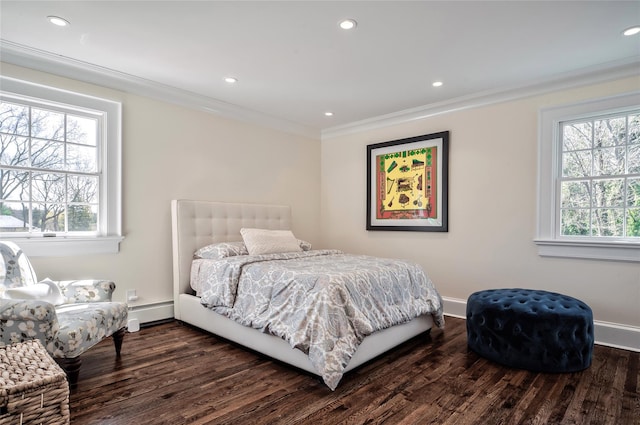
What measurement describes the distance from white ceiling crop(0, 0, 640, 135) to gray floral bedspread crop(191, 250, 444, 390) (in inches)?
70.7

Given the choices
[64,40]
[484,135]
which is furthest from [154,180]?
[484,135]

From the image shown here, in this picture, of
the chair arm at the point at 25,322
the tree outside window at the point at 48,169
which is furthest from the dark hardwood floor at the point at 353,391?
the tree outside window at the point at 48,169

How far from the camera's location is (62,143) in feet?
10.7

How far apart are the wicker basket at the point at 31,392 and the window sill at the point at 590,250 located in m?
3.91

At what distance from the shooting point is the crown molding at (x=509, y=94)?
10.3 feet

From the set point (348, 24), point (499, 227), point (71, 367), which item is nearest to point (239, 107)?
point (348, 24)

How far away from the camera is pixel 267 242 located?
12.8 feet

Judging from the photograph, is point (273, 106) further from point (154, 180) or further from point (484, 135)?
point (484, 135)

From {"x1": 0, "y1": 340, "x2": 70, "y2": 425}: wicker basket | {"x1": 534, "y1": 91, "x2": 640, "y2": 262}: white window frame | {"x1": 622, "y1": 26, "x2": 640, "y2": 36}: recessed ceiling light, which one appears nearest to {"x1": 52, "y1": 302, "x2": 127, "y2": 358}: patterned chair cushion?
{"x1": 0, "y1": 340, "x2": 70, "y2": 425}: wicker basket

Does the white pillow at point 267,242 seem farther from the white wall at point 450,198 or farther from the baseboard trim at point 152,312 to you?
the baseboard trim at point 152,312

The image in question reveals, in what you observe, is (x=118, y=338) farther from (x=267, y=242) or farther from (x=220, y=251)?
(x=267, y=242)

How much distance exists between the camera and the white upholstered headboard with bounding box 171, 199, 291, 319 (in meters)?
3.76

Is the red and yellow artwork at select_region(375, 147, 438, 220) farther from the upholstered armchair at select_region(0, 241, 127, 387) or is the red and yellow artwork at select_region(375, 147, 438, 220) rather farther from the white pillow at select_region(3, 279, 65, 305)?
the white pillow at select_region(3, 279, 65, 305)

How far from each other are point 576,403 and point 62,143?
14.7 feet
